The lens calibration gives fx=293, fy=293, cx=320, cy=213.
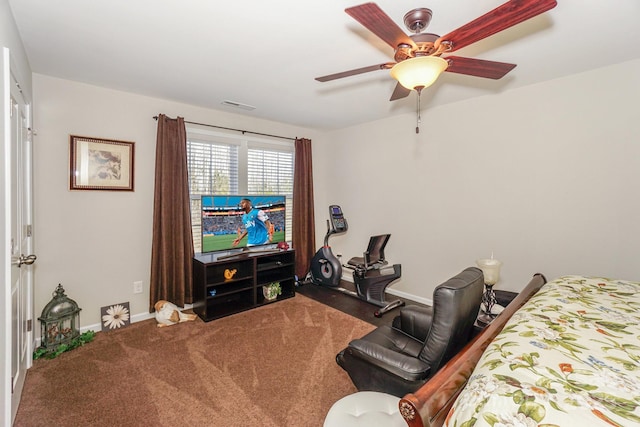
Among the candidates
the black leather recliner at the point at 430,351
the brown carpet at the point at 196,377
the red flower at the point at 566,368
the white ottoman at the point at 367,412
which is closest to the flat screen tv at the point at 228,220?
the brown carpet at the point at 196,377

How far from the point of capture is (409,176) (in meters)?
3.92

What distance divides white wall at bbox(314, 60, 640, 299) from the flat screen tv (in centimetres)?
143

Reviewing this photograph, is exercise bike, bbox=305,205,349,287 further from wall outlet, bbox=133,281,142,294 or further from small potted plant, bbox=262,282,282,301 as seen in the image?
wall outlet, bbox=133,281,142,294

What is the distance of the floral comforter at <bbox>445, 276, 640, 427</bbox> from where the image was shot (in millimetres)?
769

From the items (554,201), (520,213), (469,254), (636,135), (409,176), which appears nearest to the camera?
(636,135)

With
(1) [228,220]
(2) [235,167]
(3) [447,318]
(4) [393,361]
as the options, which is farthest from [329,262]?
(3) [447,318]

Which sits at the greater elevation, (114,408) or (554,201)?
(554,201)

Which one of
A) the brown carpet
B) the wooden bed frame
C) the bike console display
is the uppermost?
the bike console display

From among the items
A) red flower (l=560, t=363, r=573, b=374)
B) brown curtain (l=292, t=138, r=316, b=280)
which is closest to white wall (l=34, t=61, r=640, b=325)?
brown curtain (l=292, t=138, r=316, b=280)

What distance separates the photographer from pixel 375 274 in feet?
12.1

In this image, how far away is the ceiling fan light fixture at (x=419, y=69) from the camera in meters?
1.53

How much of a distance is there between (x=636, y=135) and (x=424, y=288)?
2469mm

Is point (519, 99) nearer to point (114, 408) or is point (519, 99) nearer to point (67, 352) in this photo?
point (114, 408)

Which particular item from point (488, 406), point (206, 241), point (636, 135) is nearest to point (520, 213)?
point (636, 135)
